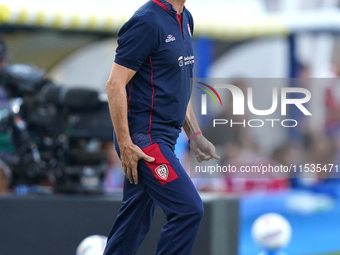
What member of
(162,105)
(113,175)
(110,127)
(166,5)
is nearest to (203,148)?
(162,105)

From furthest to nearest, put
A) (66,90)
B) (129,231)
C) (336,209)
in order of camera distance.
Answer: (336,209) < (66,90) < (129,231)

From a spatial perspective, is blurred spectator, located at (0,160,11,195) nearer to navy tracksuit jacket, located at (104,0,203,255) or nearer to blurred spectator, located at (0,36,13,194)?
blurred spectator, located at (0,36,13,194)

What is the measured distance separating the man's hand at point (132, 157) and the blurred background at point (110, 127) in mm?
1112

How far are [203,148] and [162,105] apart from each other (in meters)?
0.51

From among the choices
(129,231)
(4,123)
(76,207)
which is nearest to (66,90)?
(4,123)

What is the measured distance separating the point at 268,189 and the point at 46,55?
4805mm

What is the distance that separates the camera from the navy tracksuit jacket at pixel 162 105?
2693 millimetres

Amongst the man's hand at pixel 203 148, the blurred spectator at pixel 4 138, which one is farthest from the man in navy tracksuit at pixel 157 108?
the blurred spectator at pixel 4 138

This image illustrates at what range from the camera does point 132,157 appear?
2.79 meters

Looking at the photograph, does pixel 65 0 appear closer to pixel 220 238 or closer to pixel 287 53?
pixel 287 53

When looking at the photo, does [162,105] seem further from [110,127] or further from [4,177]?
[4,177]

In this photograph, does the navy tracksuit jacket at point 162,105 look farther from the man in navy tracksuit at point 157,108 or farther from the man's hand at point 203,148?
the man's hand at point 203,148

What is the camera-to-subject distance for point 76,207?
3.99 m

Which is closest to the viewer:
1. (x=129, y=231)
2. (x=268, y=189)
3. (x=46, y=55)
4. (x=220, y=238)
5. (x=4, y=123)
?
(x=129, y=231)
